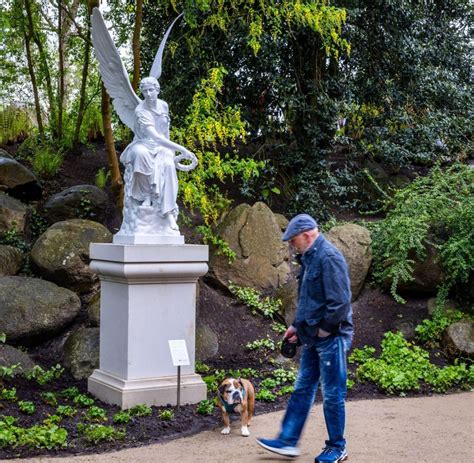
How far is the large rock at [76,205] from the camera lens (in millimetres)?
9906

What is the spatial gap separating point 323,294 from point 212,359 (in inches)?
136

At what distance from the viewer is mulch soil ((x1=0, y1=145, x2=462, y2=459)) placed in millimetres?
5055

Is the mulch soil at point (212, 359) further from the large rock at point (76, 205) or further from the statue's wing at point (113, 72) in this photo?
the statue's wing at point (113, 72)

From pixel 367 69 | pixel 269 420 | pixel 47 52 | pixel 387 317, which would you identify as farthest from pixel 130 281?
pixel 47 52

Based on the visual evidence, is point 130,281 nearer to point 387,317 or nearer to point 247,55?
point 387,317

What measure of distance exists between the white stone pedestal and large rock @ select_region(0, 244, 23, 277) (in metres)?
2.75

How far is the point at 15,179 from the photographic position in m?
10.3

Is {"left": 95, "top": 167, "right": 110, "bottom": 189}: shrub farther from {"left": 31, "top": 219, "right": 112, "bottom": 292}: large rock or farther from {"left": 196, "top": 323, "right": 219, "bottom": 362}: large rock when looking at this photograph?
{"left": 196, "top": 323, "right": 219, "bottom": 362}: large rock

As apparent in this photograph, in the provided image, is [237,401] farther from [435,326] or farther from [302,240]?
[435,326]

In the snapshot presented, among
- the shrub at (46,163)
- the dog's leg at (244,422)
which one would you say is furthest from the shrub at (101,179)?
the dog's leg at (244,422)

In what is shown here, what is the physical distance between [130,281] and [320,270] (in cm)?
214

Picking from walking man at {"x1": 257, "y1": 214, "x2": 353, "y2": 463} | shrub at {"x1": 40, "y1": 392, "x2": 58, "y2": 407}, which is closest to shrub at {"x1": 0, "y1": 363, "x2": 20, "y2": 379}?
shrub at {"x1": 40, "y1": 392, "x2": 58, "y2": 407}

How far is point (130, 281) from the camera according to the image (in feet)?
18.9

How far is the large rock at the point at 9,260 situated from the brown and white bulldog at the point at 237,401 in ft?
14.4
